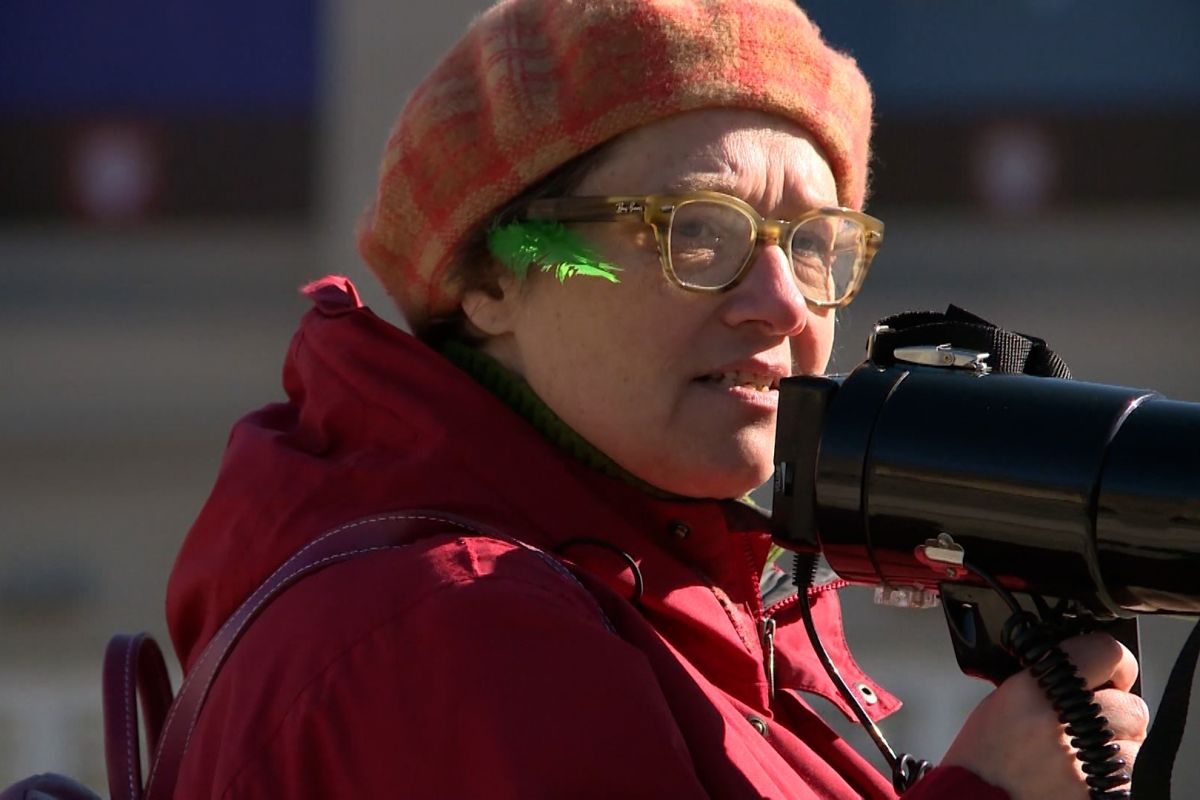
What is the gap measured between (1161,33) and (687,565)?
5933 mm

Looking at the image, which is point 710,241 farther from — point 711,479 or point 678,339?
point 711,479

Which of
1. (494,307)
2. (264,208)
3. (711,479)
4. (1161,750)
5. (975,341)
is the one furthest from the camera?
(264,208)

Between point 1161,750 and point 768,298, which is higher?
point 768,298

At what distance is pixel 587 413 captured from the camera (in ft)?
6.80

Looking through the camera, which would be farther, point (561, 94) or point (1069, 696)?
point (561, 94)

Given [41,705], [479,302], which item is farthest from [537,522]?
[41,705]

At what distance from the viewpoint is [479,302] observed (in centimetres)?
221

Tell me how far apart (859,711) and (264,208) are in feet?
19.5

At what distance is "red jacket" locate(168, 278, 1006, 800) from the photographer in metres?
1.63

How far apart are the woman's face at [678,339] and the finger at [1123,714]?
513 millimetres

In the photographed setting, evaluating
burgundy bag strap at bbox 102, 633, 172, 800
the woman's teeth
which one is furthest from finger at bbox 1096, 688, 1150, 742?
burgundy bag strap at bbox 102, 633, 172, 800

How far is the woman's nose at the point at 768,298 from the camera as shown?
6.75 feet

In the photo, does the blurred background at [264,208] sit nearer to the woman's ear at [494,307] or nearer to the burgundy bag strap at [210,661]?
the woman's ear at [494,307]

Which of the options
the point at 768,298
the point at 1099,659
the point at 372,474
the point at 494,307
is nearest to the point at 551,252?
the point at 494,307
